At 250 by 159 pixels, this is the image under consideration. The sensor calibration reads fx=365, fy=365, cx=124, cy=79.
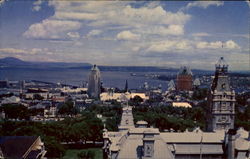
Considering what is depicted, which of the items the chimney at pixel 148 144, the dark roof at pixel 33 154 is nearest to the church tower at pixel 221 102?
the chimney at pixel 148 144

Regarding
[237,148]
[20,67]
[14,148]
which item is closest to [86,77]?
[20,67]

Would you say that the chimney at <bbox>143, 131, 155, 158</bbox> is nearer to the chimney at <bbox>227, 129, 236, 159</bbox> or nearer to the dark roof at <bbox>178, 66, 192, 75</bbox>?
the chimney at <bbox>227, 129, 236, 159</bbox>

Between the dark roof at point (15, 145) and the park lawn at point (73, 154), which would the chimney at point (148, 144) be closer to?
the dark roof at point (15, 145)

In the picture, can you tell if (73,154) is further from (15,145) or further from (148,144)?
(148,144)

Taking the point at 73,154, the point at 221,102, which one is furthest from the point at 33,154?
the point at 221,102

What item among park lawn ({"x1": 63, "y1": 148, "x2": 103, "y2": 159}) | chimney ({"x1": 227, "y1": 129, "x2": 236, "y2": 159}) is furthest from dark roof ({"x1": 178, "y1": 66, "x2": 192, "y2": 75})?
park lawn ({"x1": 63, "y1": 148, "x2": 103, "y2": 159})

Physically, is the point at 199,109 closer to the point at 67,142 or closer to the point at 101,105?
the point at 101,105
